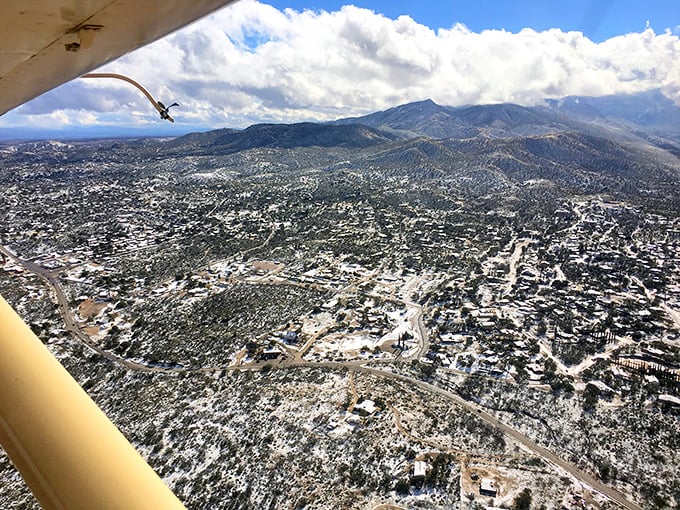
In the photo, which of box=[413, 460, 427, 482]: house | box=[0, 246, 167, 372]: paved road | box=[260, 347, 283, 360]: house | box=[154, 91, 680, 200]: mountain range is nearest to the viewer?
box=[413, 460, 427, 482]: house

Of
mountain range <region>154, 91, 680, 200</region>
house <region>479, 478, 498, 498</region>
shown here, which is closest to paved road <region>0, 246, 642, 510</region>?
house <region>479, 478, 498, 498</region>

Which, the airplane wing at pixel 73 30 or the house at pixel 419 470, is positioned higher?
the airplane wing at pixel 73 30

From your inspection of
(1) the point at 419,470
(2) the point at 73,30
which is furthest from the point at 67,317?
(2) the point at 73,30

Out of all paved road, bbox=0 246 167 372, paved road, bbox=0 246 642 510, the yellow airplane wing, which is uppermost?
the yellow airplane wing

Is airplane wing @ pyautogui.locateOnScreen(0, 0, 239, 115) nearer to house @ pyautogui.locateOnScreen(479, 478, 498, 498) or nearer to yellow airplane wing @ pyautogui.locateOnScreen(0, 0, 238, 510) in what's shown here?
yellow airplane wing @ pyautogui.locateOnScreen(0, 0, 238, 510)

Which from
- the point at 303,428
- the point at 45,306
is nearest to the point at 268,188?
the point at 45,306

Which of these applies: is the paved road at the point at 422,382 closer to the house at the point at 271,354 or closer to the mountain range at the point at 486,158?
the house at the point at 271,354

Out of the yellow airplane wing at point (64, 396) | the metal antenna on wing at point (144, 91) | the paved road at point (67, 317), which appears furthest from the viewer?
the paved road at point (67, 317)

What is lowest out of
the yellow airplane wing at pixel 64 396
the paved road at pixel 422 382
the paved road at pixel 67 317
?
the paved road at pixel 422 382

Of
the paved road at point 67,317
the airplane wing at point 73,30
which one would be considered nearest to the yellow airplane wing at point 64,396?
the airplane wing at point 73,30
